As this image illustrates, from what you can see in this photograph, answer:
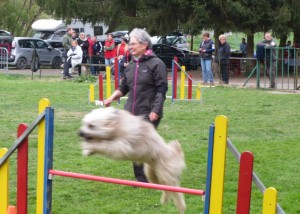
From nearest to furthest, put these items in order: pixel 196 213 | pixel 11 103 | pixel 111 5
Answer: pixel 196 213
pixel 11 103
pixel 111 5

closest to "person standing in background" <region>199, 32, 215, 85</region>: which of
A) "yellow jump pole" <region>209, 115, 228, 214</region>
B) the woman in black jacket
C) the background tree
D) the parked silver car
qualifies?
the parked silver car

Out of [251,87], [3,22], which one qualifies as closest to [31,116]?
[251,87]

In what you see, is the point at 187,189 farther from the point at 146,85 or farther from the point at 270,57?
the point at 270,57

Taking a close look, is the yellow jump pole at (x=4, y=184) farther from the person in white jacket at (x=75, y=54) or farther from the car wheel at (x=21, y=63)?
the car wheel at (x=21, y=63)

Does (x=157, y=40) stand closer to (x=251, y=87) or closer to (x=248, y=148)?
(x=251, y=87)

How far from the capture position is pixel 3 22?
154 ft

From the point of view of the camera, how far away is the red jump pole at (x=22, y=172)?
5.78 m

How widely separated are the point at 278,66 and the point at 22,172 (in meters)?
16.7

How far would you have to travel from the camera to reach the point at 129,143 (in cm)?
511

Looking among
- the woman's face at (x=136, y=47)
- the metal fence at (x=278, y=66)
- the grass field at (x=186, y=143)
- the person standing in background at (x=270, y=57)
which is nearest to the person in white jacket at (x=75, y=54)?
the grass field at (x=186, y=143)

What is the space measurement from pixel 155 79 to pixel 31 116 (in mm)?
6953

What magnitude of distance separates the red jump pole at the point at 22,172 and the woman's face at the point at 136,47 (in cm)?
158

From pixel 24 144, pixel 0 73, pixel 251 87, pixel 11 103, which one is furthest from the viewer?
pixel 0 73

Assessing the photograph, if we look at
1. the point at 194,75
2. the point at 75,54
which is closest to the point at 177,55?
the point at 194,75
